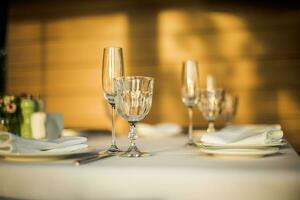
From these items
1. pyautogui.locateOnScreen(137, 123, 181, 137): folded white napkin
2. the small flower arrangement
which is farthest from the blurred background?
the small flower arrangement

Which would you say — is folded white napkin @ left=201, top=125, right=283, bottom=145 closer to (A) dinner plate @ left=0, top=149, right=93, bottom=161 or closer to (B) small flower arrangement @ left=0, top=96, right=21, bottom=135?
(A) dinner plate @ left=0, top=149, right=93, bottom=161

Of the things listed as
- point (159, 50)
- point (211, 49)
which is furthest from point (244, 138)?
point (159, 50)

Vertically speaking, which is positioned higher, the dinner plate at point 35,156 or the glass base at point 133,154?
the dinner plate at point 35,156


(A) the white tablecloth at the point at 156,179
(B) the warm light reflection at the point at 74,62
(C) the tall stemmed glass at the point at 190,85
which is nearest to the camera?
(A) the white tablecloth at the point at 156,179

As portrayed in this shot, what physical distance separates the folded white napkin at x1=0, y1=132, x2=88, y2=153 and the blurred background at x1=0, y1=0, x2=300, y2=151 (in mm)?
2042

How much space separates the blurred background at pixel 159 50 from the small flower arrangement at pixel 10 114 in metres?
1.65

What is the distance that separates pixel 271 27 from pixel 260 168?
7.35 ft

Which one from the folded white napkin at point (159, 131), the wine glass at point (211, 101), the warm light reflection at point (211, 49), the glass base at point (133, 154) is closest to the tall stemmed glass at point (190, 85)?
the wine glass at point (211, 101)

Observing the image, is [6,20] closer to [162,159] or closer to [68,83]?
[68,83]

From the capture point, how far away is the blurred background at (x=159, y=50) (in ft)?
8.82

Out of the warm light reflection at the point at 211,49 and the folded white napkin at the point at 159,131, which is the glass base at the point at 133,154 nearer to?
the folded white napkin at the point at 159,131

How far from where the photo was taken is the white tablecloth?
602 mm

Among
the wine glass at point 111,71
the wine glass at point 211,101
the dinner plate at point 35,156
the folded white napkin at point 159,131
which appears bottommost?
the folded white napkin at point 159,131

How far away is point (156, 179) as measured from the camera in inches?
25.5
